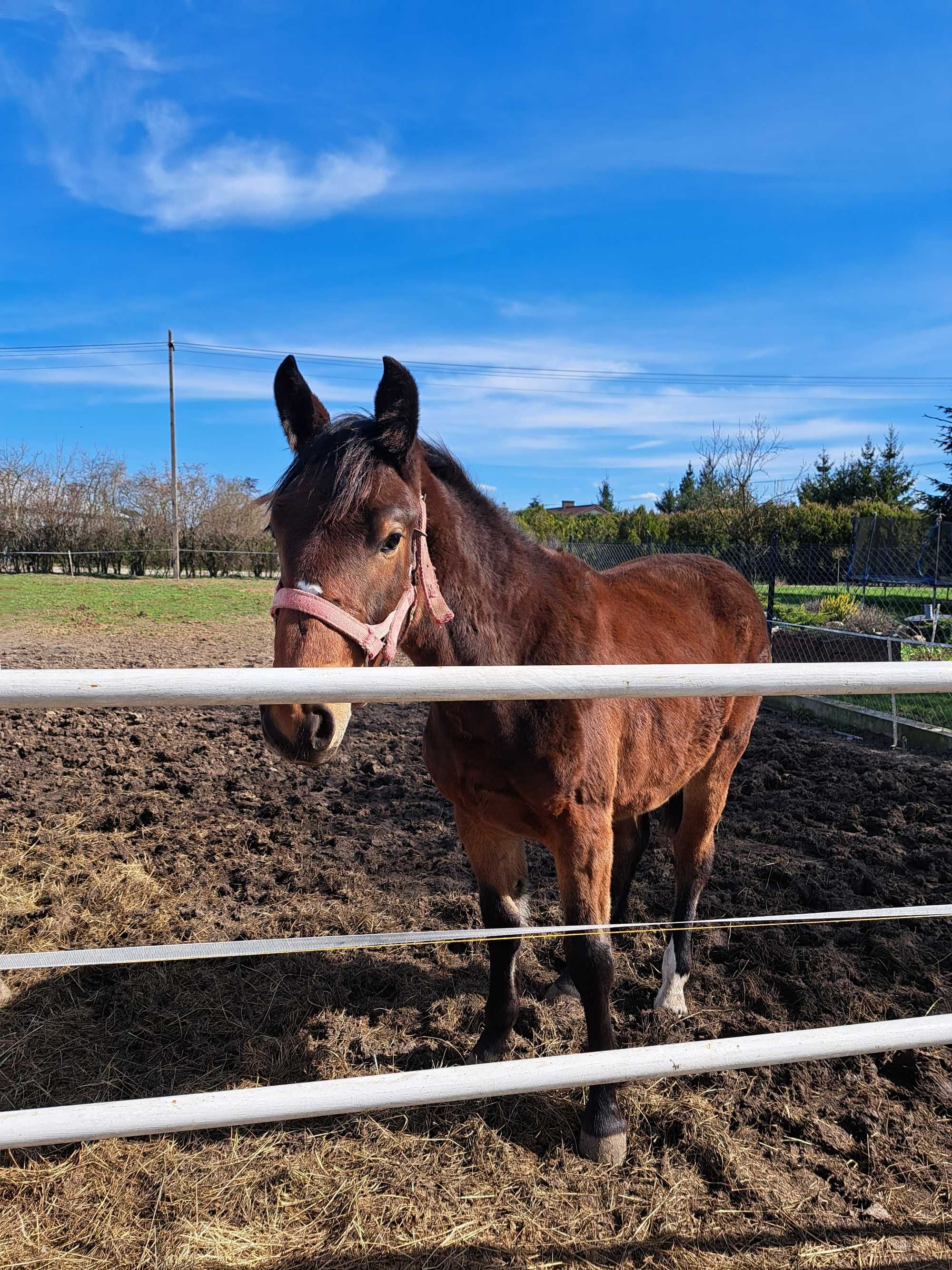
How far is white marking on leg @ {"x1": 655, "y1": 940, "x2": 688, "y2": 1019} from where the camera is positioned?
3.00 metres

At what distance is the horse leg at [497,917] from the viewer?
2727 mm

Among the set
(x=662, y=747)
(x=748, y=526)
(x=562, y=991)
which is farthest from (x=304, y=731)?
(x=748, y=526)

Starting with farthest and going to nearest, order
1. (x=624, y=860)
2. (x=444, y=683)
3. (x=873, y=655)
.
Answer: (x=873, y=655)
(x=624, y=860)
(x=444, y=683)

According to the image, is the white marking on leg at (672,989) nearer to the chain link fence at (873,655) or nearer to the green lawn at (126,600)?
the chain link fence at (873,655)

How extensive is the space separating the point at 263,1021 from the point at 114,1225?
93 cm

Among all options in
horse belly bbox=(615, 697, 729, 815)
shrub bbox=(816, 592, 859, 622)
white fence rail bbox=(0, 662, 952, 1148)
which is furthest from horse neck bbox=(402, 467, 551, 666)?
shrub bbox=(816, 592, 859, 622)

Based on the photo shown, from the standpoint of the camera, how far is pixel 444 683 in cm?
139

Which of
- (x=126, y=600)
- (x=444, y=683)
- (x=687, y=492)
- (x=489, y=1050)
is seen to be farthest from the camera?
(x=687, y=492)

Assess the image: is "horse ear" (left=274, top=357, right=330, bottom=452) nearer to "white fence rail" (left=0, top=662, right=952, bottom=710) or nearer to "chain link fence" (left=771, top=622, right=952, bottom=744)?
"white fence rail" (left=0, top=662, right=952, bottom=710)

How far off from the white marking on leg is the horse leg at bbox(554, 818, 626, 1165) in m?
0.64

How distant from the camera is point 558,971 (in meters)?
3.33

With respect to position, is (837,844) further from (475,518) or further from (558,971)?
(475,518)

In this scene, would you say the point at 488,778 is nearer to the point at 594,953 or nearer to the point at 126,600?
the point at 594,953

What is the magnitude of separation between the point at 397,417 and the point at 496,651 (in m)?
0.77
